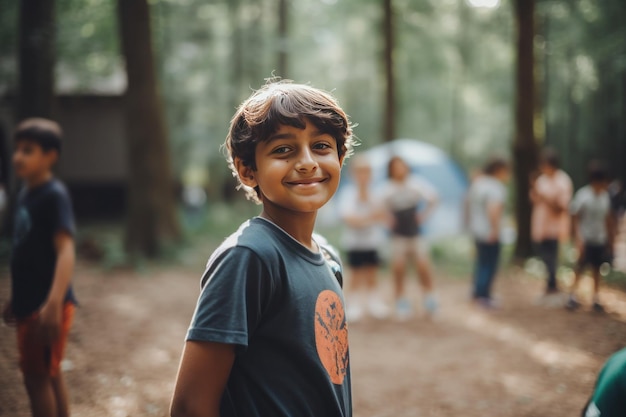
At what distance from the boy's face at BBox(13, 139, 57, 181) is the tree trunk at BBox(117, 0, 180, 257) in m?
7.51

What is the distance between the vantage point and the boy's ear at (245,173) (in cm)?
176

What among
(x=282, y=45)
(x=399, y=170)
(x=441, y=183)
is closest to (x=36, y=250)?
(x=399, y=170)

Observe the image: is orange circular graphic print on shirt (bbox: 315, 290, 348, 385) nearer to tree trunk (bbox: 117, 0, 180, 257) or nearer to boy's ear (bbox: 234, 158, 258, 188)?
boy's ear (bbox: 234, 158, 258, 188)

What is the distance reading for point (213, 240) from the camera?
1494 centimetres

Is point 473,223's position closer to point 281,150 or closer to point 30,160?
point 30,160

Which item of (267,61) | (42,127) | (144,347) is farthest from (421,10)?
(42,127)

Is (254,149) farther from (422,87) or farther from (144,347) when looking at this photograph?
(422,87)

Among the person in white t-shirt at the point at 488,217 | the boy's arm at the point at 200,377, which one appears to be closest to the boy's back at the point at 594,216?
the person in white t-shirt at the point at 488,217

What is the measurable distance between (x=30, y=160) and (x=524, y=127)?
33.2 ft

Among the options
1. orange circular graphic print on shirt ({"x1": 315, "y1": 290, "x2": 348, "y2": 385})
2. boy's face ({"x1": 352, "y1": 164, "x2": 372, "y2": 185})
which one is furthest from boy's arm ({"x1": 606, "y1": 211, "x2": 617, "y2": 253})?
orange circular graphic print on shirt ({"x1": 315, "y1": 290, "x2": 348, "y2": 385})

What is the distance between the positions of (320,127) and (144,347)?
499 cm

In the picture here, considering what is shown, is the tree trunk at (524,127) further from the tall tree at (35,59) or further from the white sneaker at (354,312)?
the tall tree at (35,59)

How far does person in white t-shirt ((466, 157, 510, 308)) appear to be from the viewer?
7.65 m

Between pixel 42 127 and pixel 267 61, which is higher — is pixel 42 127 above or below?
below
